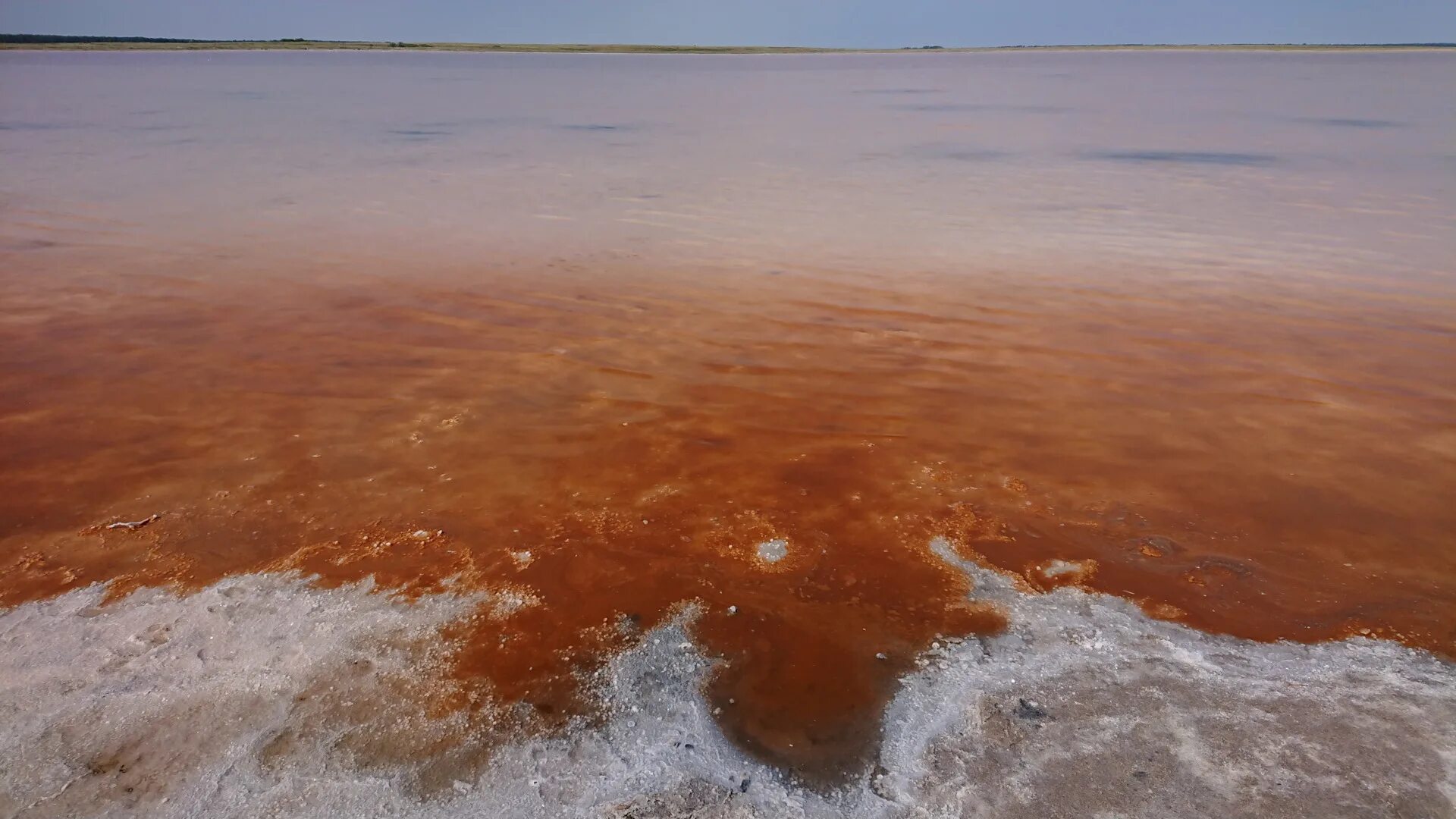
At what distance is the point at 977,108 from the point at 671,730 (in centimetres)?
2686

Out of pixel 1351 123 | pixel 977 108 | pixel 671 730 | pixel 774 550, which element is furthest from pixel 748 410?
pixel 977 108

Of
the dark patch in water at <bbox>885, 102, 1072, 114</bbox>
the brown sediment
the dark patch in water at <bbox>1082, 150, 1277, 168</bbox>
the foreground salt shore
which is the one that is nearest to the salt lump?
the brown sediment

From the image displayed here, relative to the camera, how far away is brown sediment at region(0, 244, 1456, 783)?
3.37m

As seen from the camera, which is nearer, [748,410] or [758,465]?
[758,465]

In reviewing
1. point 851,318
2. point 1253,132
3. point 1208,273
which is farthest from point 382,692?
point 1253,132

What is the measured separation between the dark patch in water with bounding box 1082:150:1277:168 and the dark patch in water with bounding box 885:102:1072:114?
358 inches

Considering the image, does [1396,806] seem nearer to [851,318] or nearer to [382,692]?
[382,692]

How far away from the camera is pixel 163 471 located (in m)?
4.42

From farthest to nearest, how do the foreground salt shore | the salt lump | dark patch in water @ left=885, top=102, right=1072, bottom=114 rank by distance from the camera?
dark patch in water @ left=885, top=102, right=1072, bottom=114 < the salt lump < the foreground salt shore

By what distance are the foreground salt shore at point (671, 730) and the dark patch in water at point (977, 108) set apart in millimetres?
24017

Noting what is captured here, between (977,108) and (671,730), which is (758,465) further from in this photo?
(977,108)

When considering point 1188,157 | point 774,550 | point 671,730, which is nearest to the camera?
point 671,730

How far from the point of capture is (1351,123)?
20516 mm

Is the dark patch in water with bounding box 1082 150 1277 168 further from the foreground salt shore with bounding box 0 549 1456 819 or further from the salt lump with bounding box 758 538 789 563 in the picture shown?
the foreground salt shore with bounding box 0 549 1456 819
